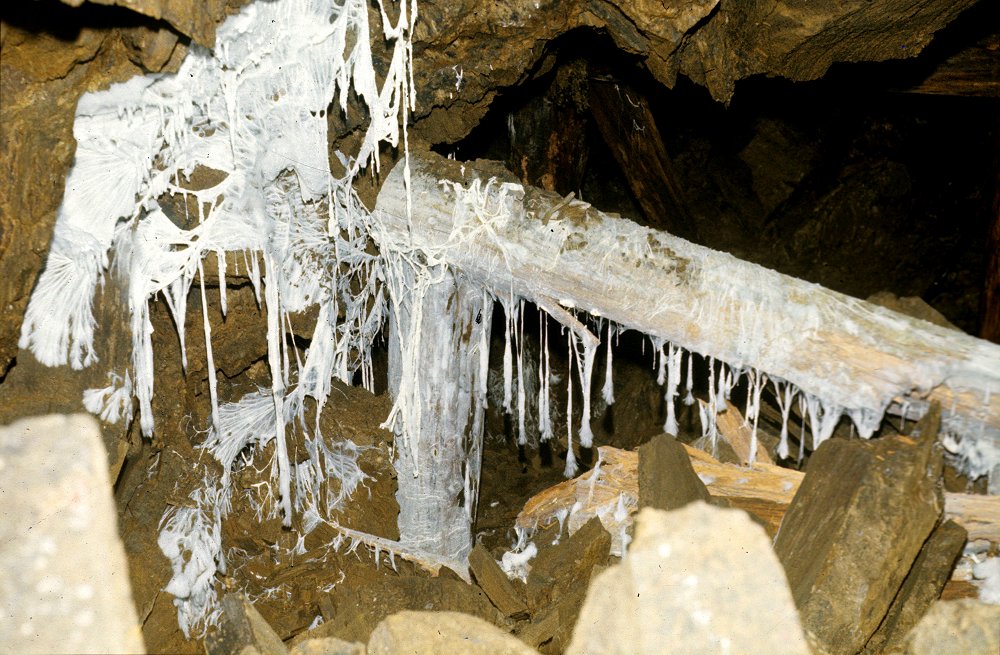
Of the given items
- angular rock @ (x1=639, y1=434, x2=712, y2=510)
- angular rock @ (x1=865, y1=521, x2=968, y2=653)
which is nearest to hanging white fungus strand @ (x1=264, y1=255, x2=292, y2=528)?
angular rock @ (x1=639, y1=434, x2=712, y2=510)

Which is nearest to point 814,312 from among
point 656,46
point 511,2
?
point 656,46

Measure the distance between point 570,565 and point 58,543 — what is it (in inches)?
59.3

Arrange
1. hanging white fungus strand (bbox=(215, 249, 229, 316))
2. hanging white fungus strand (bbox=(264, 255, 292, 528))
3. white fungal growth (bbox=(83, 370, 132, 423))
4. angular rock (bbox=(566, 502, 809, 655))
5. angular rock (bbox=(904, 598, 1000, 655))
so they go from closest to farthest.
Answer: angular rock (bbox=(904, 598, 1000, 655)) → angular rock (bbox=(566, 502, 809, 655)) → white fungal growth (bbox=(83, 370, 132, 423)) → hanging white fungus strand (bbox=(215, 249, 229, 316)) → hanging white fungus strand (bbox=(264, 255, 292, 528))

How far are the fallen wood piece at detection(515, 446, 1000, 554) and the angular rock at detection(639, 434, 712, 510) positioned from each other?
0.14 metres

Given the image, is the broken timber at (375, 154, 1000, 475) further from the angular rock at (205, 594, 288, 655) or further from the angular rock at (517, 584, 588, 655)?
the angular rock at (205, 594, 288, 655)

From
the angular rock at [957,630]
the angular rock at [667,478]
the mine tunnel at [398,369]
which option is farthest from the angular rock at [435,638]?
the angular rock at [957,630]

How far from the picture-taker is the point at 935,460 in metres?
2.29

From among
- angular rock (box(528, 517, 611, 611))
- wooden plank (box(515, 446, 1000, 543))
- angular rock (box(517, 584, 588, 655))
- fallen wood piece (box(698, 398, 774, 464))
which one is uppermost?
fallen wood piece (box(698, 398, 774, 464))

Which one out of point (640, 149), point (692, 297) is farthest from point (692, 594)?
point (640, 149)

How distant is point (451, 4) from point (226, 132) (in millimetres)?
800

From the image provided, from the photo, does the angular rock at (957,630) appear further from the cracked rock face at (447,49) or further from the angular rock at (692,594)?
the cracked rock face at (447,49)

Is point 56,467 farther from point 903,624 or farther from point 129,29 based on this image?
point 903,624

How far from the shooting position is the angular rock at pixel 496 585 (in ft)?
8.62

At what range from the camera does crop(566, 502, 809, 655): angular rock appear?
2.29 meters
